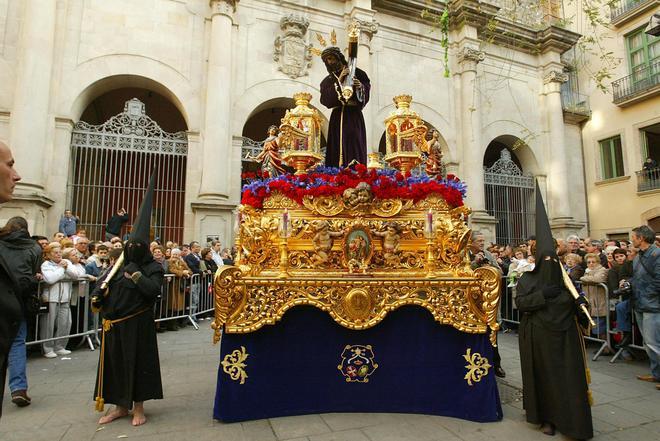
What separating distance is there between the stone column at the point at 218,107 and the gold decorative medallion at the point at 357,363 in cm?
956

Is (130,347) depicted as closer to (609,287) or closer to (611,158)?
(609,287)

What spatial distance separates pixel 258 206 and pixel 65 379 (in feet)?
12.3

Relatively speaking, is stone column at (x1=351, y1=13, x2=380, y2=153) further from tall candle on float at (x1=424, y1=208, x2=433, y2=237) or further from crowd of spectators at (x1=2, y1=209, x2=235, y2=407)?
tall candle on float at (x1=424, y1=208, x2=433, y2=237)

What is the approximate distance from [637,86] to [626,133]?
7.09 feet

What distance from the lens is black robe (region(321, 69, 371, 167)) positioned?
530 centimetres

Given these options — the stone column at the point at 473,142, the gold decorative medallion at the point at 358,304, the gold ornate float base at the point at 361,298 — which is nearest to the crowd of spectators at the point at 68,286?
the gold ornate float base at the point at 361,298

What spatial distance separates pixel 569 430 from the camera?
3.52 meters

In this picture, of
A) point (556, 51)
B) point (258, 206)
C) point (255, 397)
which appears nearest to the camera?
point (255, 397)

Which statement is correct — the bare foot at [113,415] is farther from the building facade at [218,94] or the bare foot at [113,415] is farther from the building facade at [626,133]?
the building facade at [626,133]

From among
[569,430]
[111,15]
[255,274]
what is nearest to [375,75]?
[111,15]

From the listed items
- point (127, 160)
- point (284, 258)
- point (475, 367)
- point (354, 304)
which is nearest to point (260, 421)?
point (354, 304)

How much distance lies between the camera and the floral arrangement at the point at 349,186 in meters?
4.39

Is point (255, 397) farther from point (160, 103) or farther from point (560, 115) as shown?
point (560, 115)

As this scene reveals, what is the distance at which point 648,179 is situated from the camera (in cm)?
1770
